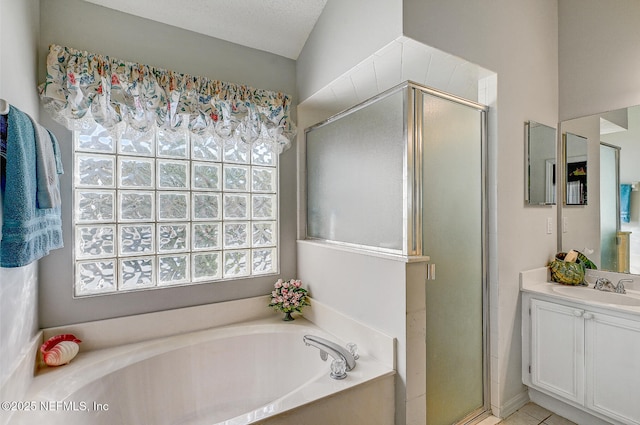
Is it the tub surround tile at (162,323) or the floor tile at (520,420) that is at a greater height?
the tub surround tile at (162,323)

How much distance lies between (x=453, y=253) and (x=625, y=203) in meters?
1.25

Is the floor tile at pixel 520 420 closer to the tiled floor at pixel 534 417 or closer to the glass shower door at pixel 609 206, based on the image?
the tiled floor at pixel 534 417

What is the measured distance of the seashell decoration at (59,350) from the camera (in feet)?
5.13

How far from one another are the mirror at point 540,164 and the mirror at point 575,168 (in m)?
0.11

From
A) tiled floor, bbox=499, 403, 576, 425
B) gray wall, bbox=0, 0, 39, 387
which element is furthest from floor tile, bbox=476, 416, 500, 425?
gray wall, bbox=0, 0, 39, 387

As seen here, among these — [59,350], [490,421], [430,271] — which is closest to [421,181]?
[430,271]

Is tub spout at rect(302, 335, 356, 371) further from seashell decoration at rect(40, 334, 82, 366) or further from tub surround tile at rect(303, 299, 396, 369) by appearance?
seashell decoration at rect(40, 334, 82, 366)

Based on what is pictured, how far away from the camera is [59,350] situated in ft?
5.17

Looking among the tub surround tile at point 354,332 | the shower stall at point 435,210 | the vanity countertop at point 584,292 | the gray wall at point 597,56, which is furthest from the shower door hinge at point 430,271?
the gray wall at point 597,56

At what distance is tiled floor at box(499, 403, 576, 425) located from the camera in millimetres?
1874

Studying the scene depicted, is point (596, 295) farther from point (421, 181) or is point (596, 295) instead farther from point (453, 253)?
point (421, 181)

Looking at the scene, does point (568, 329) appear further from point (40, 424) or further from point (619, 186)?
point (40, 424)

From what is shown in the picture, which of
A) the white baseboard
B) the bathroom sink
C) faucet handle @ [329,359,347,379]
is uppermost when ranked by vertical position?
the bathroom sink

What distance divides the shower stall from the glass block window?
71 centimetres
